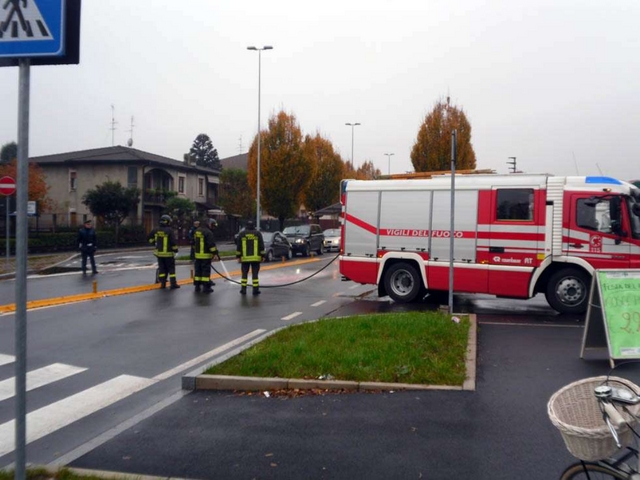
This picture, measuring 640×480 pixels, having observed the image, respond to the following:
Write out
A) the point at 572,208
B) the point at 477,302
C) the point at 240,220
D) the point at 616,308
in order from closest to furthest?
the point at 616,308 < the point at 572,208 < the point at 477,302 < the point at 240,220

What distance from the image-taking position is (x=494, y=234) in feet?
45.0

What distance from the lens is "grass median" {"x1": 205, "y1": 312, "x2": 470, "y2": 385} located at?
Answer: 750 centimetres

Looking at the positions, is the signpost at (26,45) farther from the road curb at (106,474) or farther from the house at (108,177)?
the house at (108,177)

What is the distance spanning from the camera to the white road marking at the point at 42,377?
26.0 ft

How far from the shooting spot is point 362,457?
17.3ft

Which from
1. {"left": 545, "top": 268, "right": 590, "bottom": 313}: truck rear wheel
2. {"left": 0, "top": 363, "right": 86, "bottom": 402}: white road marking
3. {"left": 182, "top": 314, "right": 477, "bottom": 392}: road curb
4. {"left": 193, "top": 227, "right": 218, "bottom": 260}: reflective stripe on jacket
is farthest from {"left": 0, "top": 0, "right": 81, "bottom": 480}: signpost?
{"left": 193, "top": 227, "right": 218, "bottom": 260}: reflective stripe on jacket

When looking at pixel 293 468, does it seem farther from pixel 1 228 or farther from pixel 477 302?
pixel 1 228

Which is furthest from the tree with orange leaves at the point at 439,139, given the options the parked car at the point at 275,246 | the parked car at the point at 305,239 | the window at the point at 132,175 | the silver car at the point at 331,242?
the window at the point at 132,175

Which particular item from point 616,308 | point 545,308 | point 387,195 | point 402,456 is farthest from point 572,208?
point 402,456

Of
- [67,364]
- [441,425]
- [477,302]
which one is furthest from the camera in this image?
[477,302]

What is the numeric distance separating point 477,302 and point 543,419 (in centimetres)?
952

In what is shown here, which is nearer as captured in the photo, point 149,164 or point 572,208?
point 572,208

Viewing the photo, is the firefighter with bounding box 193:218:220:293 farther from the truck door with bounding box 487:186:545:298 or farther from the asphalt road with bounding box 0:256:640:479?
the truck door with bounding box 487:186:545:298

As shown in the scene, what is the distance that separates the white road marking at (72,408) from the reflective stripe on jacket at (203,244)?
909cm
